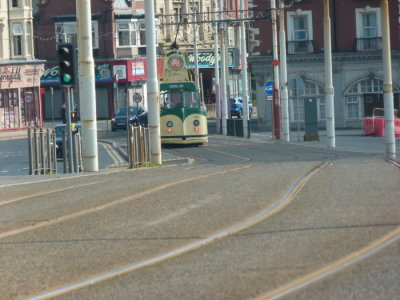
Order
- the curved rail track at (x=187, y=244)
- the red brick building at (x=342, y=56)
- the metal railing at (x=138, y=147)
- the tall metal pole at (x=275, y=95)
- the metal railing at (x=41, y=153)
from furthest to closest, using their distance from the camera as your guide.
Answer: the red brick building at (x=342, y=56), the tall metal pole at (x=275, y=95), the metal railing at (x=41, y=153), the metal railing at (x=138, y=147), the curved rail track at (x=187, y=244)

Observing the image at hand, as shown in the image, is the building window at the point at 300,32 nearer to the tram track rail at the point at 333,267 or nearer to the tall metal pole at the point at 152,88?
the tall metal pole at the point at 152,88

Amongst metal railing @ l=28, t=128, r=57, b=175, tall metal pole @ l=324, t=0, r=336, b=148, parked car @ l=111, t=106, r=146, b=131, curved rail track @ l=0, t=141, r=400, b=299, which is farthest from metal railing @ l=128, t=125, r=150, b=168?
parked car @ l=111, t=106, r=146, b=131

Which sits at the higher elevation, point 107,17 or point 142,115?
point 107,17

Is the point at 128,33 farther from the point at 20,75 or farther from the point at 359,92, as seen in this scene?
the point at 359,92

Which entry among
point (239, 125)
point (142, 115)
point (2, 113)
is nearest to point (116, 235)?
point (239, 125)

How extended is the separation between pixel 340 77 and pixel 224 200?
55293 mm

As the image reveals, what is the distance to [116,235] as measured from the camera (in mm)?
12195

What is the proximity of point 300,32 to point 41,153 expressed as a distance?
4452 cm

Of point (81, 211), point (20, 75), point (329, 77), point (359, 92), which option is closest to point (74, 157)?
point (81, 211)

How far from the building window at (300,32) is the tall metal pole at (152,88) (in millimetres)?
40960

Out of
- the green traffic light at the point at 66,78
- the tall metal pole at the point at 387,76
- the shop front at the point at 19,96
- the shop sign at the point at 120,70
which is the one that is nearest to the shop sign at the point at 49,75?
the shop sign at the point at 120,70

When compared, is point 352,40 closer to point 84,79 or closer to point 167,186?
point 84,79

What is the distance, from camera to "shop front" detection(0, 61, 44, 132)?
73.5m

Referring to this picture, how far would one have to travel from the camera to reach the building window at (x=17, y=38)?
7562 centimetres
